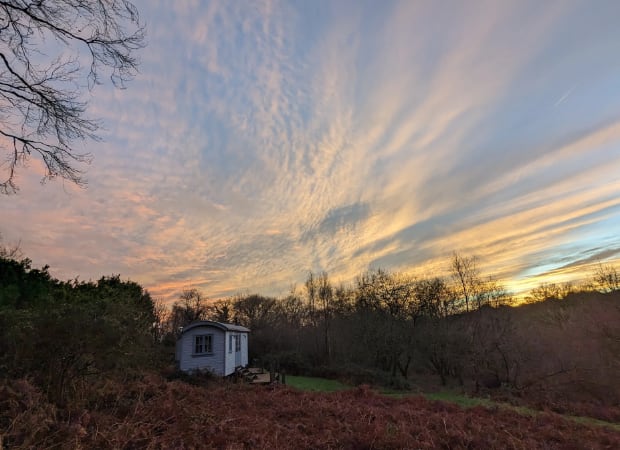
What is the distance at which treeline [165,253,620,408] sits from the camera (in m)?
17.6

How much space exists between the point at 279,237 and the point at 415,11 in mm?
13537

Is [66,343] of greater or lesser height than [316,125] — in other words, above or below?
below

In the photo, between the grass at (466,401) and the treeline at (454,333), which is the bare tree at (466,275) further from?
the grass at (466,401)

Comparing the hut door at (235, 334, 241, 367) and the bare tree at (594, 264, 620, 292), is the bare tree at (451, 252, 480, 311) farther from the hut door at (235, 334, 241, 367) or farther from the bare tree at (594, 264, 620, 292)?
the hut door at (235, 334, 241, 367)

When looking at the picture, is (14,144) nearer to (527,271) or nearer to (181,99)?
(181,99)

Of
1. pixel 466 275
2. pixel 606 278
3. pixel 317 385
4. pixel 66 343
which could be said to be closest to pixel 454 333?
pixel 466 275

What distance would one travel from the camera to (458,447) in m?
6.31

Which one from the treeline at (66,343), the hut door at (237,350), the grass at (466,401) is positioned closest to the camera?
the treeline at (66,343)

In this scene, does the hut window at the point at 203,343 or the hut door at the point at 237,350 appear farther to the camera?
the hut door at the point at 237,350

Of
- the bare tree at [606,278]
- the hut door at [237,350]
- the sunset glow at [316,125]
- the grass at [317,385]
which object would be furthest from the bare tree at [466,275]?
the hut door at [237,350]

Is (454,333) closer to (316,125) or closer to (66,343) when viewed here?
(316,125)

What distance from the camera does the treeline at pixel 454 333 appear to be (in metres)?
17.6

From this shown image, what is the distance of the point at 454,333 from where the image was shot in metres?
20.8

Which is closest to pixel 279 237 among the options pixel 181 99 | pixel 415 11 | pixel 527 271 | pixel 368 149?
pixel 368 149
